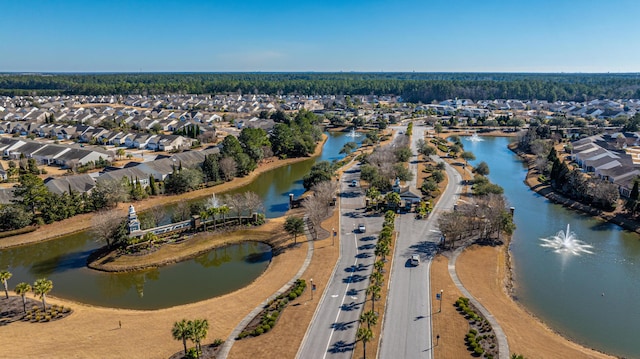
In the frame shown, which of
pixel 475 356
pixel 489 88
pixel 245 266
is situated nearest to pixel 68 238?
pixel 245 266

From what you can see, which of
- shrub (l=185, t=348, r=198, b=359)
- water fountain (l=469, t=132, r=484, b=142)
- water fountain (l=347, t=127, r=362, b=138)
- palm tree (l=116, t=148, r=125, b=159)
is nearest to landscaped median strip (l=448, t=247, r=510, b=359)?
shrub (l=185, t=348, r=198, b=359)

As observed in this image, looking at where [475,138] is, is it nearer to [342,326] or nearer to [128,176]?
[128,176]

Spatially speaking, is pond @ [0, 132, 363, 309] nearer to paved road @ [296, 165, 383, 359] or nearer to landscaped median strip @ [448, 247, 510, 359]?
paved road @ [296, 165, 383, 359]

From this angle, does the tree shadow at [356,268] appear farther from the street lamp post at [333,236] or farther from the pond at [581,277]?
the pond at [581,277]

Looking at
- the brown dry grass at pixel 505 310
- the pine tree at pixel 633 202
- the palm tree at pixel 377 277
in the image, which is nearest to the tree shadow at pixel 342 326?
the palm tree at pixel 377 277

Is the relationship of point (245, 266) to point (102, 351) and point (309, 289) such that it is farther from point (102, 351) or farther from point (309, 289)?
point (102, 351)

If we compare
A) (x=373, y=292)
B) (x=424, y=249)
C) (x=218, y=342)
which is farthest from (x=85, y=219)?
(x=424, y=249)

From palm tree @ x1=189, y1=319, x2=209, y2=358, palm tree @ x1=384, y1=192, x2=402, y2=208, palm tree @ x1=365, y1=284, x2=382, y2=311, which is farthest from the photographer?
palm tree @ x1=384, y1=192, x2=402, y2=208
